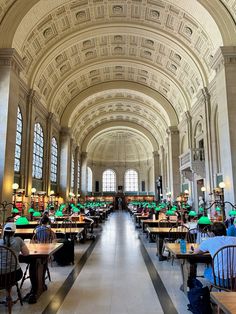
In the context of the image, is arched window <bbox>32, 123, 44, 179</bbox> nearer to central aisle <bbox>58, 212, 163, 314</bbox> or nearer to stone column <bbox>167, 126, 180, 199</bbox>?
central aisle <bbox>58, 212, 163, 314</bbox>

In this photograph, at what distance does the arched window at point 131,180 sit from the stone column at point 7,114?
118 feet

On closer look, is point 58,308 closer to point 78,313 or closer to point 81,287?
point 78,313

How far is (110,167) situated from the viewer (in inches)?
1844

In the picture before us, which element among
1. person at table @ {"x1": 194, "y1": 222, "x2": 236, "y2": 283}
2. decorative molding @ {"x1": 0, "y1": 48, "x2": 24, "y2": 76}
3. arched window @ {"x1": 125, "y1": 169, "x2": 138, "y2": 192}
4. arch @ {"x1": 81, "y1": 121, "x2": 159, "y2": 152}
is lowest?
person at table @ {"x1": 194, "y1": 222, "x2": 236, "y2": 283}

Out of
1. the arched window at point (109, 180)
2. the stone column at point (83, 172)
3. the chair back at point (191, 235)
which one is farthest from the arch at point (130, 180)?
the chair back at point (191, 235)

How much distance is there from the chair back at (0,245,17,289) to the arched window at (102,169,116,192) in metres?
43.0

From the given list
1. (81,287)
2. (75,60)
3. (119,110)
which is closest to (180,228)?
(81,287)

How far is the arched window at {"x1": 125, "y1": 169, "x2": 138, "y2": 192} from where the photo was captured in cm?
4725

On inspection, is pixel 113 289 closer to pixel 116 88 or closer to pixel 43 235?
pixel 43 235

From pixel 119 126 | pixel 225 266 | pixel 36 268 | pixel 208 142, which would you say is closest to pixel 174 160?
pixel 208 142

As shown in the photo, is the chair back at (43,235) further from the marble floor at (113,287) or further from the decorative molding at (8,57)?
the decorative molding at (8,57)

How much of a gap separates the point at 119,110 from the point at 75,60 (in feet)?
45.8

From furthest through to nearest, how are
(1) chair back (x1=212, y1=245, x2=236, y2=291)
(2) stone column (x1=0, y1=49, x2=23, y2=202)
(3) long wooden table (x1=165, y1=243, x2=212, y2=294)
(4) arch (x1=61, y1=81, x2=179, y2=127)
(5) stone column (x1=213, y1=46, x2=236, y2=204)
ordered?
(4) arch (x1=61, y1=81, x2=179, y2=127)
(2) stone column (x1=0, y1=49, x2=23, y2=202)
(5) stone column (x1=213, y1=46, x2=236, y2=204)
(3) long wooden table (x1=165, y1=243, x2=212, y2=294)
(1) chair back (x1=212, y1=245, x2=236, y2=291)

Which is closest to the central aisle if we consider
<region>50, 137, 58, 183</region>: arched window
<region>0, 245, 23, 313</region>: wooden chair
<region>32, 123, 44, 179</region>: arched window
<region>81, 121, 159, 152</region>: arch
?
<region>0, 245, 23, 313</region>: wooden chair
